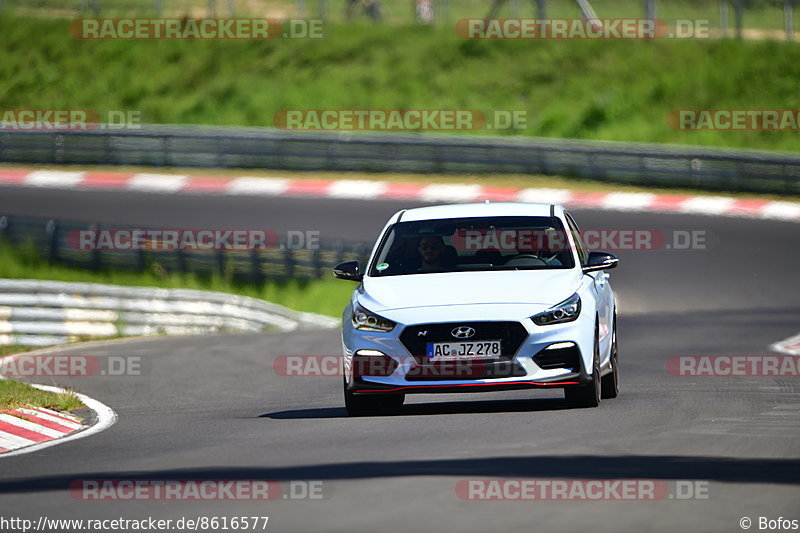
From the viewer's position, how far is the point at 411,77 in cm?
4269

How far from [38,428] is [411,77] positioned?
106ft

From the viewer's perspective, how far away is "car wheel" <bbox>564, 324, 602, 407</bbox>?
1061 centimetres

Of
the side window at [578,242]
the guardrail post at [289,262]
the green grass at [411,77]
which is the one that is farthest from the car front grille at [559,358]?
the green grass at [411,77]

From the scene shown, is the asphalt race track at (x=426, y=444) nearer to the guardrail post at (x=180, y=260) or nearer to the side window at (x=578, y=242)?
the side window at (x=578, y=242)

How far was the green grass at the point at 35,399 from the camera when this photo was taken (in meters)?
12.3

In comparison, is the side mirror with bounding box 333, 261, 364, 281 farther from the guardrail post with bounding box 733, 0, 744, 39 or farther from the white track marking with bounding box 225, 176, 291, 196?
the guardrail post with bounding box 733, 0, 744, 39

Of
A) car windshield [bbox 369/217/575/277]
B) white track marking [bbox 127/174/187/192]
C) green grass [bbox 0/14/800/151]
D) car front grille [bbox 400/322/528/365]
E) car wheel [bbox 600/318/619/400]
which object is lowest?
car wheel [bbox 600/318/619/400]

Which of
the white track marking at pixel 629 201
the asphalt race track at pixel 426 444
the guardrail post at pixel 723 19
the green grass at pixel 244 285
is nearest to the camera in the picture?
the asphalt race track at pixel 426 444

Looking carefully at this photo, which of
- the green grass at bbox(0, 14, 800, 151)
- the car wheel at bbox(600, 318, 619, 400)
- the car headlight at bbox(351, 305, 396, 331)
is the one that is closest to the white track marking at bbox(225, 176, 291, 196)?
the green grass at bbox(0, 14, 800, 151)

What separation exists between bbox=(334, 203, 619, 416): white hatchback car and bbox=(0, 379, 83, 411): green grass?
300cm

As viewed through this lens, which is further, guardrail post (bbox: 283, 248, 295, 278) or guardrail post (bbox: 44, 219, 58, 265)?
guardrail post (bbox: 44, 219, 58, 265)

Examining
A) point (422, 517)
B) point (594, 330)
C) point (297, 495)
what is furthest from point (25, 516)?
point (594, 330)

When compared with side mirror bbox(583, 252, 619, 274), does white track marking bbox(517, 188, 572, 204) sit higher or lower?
higher

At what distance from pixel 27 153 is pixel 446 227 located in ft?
86.9
